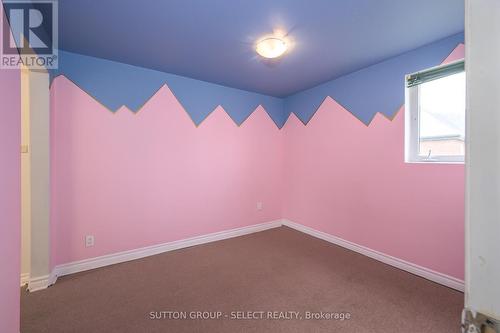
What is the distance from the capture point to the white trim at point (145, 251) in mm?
2053

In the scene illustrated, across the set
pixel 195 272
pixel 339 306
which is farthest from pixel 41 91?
pixel 339 306

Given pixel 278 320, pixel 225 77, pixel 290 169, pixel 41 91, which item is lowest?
pixel 278 320

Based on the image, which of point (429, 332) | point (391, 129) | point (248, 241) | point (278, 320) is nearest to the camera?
point (429, 332)

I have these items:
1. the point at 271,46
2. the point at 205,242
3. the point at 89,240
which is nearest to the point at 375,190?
the point at 271,46

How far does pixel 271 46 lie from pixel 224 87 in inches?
49.5

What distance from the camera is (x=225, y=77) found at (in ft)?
8.87

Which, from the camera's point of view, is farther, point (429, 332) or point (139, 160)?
point (139, 160)

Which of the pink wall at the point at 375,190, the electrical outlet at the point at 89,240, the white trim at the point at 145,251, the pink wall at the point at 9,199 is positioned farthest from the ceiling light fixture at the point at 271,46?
the electrical outlet at the point at 89,240

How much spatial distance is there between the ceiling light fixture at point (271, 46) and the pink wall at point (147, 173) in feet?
3.93

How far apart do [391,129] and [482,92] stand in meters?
2.23

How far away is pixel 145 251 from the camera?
2.42m

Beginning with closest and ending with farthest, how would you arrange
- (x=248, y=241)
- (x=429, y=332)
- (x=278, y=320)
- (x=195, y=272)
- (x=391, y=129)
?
(x=429, y=332)
(x=278, y=320)
(x=195, y=272)
(x=391, y=129)
(x=248, y=241)

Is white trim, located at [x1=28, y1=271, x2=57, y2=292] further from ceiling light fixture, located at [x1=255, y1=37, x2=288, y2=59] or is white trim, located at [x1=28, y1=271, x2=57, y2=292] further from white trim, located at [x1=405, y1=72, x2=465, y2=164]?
white trim, located at [x1=405, y1=72, x2=465, y2=164]

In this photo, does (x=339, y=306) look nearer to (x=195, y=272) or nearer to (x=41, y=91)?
(x=195, y=272)
